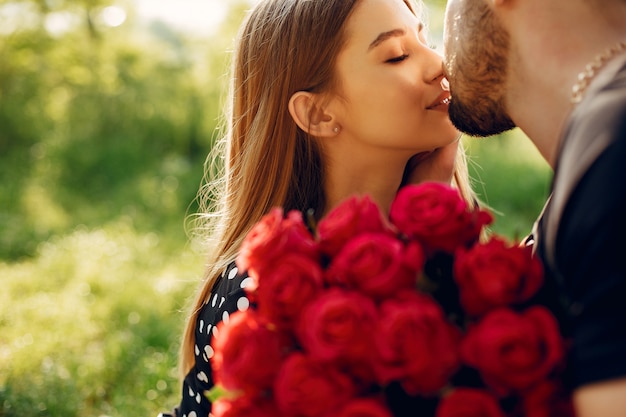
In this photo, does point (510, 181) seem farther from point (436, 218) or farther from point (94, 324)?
point (436, 218)

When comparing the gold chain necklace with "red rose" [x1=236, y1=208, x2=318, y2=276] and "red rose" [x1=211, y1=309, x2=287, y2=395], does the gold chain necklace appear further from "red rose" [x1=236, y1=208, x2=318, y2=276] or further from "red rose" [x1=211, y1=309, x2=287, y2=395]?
"red rose" [x1=211, y1=309, x2=287, y2=395]

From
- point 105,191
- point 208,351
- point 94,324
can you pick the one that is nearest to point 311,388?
point 208,351

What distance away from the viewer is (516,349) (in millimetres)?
1272

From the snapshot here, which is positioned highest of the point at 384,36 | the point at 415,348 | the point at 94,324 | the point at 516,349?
the point at 94,324

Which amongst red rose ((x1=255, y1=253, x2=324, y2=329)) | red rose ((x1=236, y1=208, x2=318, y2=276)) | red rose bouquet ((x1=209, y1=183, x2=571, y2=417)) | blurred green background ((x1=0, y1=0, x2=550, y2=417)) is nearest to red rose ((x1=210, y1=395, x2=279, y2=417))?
red rose bouquet ((x1=209, y1=183, x2=571, y2=417))

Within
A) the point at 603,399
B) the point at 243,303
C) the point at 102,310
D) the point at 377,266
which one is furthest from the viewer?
the point at 102,310

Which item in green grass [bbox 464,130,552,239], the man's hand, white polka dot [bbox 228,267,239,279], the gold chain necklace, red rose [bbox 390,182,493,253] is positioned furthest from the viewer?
green grass [bbox 464,130,552,239]

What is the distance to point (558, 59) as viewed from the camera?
70.0 inches

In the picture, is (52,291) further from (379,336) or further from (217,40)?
(217,40)

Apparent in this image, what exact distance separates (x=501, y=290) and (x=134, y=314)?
4535 mm

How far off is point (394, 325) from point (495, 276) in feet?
0.70

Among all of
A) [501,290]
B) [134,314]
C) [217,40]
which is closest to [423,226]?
[501,290]

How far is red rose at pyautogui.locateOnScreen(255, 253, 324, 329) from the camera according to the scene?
1409 millimetres

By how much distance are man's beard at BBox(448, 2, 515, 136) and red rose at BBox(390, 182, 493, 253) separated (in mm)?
608
